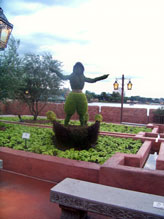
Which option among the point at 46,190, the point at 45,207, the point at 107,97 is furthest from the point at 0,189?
the point at 107,97

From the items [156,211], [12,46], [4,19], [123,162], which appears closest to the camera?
[156,211]

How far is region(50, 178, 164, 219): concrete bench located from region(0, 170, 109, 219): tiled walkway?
15.5 inches

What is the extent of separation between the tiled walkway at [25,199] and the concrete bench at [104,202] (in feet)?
1.29

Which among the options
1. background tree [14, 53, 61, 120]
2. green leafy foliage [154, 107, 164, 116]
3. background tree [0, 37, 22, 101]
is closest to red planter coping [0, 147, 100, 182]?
background tree [0, 37, 22, 101]

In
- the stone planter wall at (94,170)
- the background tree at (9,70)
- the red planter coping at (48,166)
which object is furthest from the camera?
the background tree at (9,70)

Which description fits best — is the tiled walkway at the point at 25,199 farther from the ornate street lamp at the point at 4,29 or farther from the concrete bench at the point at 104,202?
the ornate street lamp at the point at 4,29

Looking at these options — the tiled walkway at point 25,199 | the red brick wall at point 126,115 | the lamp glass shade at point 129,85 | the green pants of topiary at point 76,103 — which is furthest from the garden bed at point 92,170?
the red brick wall at point 126,115

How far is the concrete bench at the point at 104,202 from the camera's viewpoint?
219cm

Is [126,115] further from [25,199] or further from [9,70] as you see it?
[25,199]

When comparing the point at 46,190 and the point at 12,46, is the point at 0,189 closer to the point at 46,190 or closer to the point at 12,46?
the point at 46,190

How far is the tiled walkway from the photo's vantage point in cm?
282

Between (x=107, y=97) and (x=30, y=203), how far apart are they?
37.5 feet

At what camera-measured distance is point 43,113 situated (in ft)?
54.9

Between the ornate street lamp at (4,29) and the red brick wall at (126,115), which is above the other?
the ornate street lamp at (4,29)
